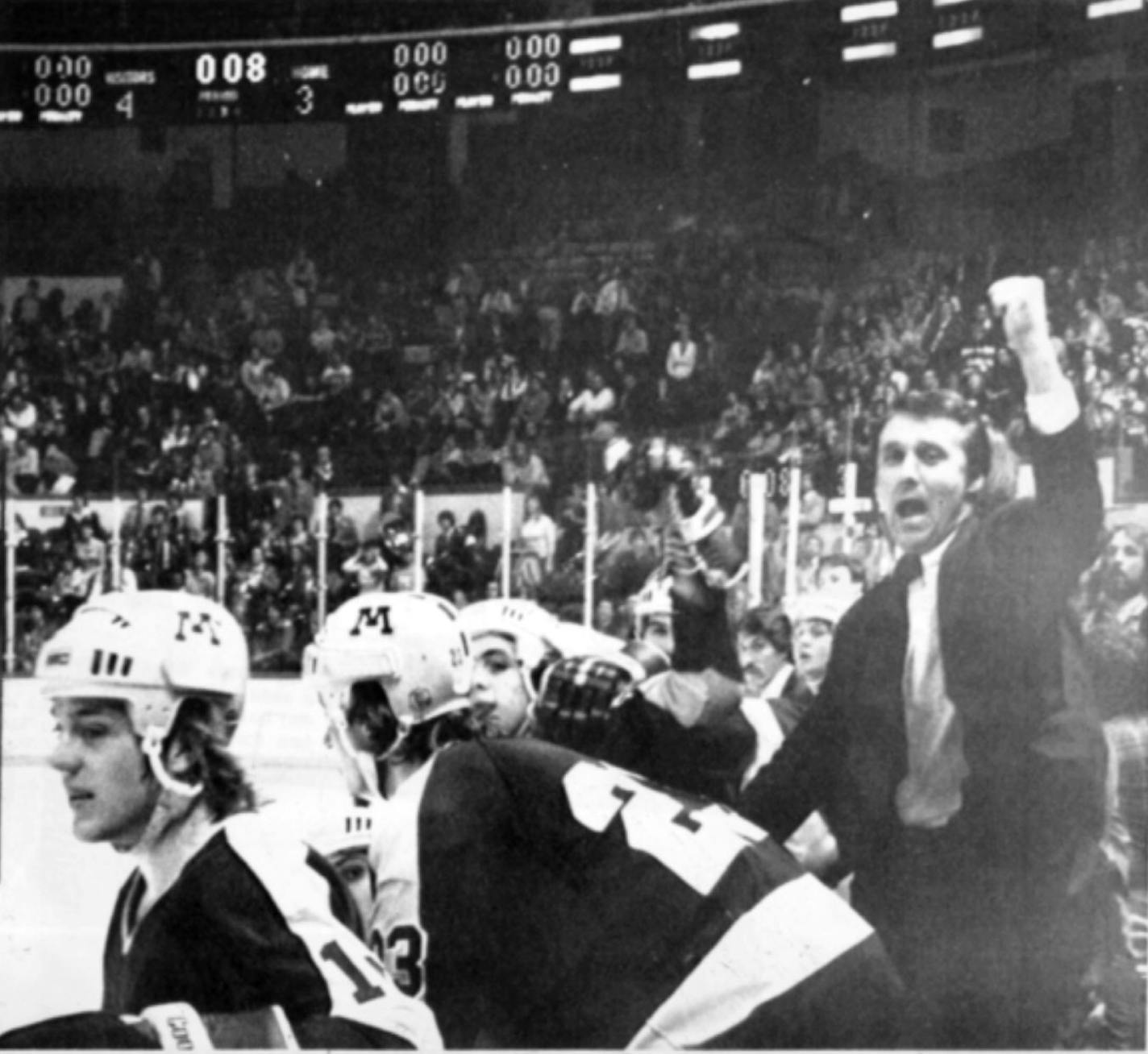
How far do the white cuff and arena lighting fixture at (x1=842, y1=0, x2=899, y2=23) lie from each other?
670 millimetres

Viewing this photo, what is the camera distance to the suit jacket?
3.31m

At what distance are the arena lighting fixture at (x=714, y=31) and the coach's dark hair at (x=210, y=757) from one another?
135 cm

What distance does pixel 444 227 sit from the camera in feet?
11.0

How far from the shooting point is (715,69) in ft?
10.9

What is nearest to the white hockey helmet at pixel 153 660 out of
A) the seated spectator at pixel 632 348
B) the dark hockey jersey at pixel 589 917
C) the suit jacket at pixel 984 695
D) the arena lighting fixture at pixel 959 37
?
the dark hockey jersey at pixel 589 917

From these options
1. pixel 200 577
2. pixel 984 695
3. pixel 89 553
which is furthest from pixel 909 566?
pixel 89 553

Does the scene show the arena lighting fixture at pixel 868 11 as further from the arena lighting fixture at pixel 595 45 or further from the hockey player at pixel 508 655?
the hockey player at pixel 508 655

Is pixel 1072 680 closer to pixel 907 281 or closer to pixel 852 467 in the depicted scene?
pixel 852 467

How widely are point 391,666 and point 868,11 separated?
133 cm

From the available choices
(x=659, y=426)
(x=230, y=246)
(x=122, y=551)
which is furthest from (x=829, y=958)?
(x=230, y=246)

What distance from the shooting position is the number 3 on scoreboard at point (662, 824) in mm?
3152

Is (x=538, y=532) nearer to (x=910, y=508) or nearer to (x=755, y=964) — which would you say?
(x=910, y=508)

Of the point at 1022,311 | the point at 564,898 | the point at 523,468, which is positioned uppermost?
the point at 1022,311

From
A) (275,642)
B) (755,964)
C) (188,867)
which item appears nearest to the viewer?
(188,867)
